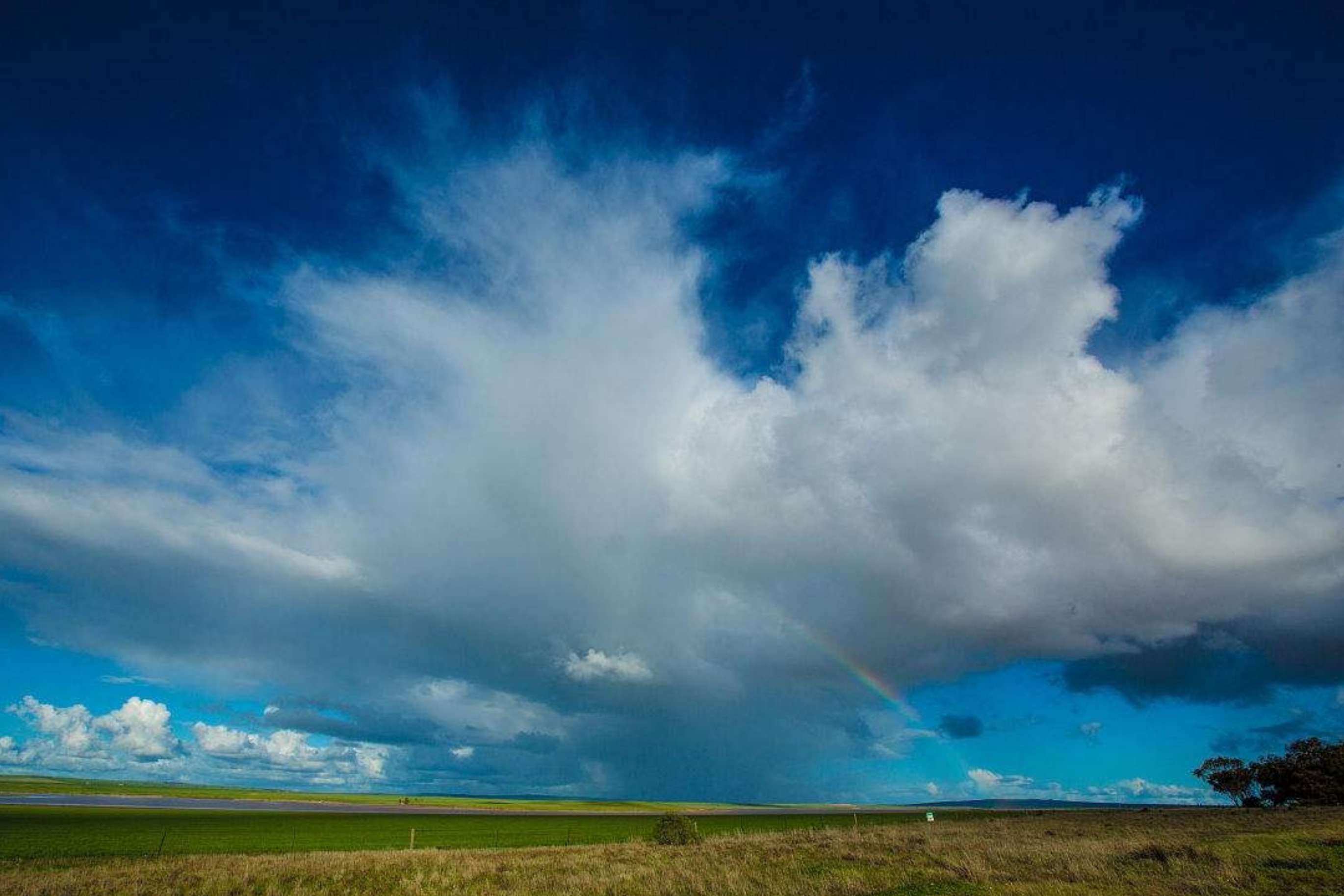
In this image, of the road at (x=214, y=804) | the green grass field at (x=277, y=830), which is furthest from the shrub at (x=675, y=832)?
the road at (x=214, y=804)

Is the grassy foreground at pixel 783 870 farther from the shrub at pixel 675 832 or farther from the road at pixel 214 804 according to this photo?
the road at pixel 214 804

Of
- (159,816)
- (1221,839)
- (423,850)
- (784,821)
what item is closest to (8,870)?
(423,850)

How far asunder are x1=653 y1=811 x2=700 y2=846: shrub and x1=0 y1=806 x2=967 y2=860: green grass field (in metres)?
10.1

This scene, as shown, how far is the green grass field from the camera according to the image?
174 feet

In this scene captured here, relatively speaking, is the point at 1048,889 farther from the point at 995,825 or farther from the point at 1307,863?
the point at 995,825

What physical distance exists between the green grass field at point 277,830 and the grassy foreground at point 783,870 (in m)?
12.2

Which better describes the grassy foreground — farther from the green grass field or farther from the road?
the road

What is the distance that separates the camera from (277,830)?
75688 mm

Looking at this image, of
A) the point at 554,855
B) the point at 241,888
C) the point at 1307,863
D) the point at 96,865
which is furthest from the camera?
the point at 554,855

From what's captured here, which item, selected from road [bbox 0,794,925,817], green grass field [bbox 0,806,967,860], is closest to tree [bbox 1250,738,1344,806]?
green grass field [bbox 0,806,967,860]

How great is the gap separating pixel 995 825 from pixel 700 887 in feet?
230

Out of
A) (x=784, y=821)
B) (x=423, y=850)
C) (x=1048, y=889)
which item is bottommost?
(x=784, y=821)

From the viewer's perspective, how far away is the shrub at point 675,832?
53500 mm

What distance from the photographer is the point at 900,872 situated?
106 feet
